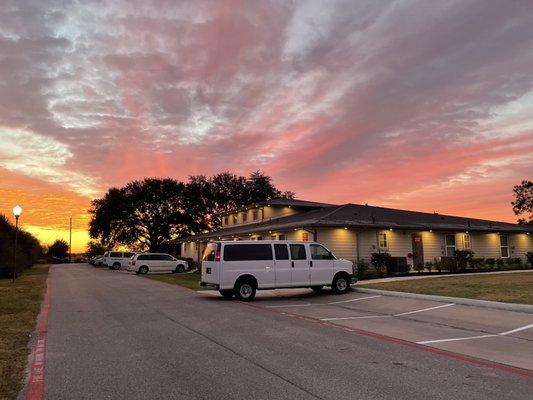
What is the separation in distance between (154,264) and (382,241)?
20.6 meters

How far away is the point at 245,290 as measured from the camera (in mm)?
16812

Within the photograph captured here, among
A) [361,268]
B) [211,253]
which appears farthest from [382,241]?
[211,253]

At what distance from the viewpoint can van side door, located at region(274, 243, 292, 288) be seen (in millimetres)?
17391

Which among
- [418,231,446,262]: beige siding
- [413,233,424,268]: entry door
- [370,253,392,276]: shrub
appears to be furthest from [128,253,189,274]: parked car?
[418,231,446,262]: beige siding

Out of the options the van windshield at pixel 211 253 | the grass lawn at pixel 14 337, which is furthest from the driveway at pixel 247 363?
the van windshield at pixel 211 253

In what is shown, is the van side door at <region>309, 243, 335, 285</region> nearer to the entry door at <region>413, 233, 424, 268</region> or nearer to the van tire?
the van tire

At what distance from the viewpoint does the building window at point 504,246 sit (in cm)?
3425

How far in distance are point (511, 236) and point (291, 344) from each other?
31799 millimetres

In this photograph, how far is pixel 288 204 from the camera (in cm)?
3953

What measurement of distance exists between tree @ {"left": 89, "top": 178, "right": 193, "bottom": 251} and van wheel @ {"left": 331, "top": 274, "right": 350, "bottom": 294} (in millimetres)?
58929

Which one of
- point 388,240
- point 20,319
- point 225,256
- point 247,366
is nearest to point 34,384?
point 247,366

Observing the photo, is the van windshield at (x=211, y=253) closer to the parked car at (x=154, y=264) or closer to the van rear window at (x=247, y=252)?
the van rear window at (x=247, y=252)

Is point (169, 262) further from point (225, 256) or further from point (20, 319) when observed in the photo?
point (20, 319)

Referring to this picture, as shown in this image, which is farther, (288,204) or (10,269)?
(288,204)
